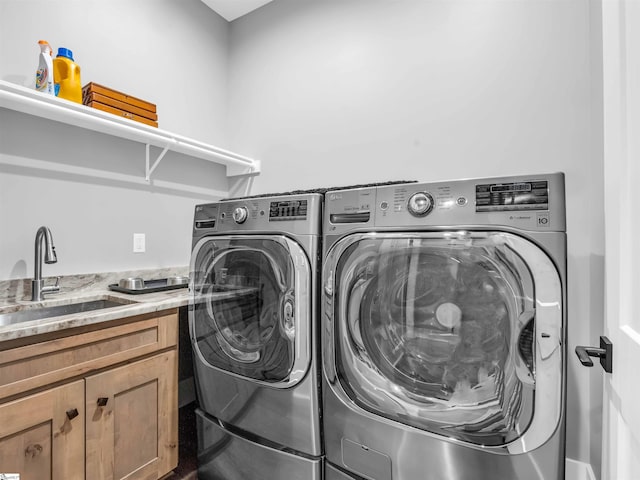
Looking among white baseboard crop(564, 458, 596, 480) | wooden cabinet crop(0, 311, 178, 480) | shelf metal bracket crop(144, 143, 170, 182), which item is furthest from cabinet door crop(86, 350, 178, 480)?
white baseboard crop(564, 458, 596, 480)

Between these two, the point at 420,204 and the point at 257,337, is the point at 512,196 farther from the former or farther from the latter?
the point at 257,337

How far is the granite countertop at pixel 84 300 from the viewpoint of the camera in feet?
3.59

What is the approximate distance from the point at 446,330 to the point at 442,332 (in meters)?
0.01

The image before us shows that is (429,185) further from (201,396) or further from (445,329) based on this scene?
(201,396)

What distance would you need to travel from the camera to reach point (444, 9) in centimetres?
184

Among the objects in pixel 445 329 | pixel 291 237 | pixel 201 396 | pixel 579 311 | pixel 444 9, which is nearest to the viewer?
pixel 445 329

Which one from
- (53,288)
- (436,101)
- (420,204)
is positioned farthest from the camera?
(436,101)

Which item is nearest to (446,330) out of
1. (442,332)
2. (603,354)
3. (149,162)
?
(442,332)

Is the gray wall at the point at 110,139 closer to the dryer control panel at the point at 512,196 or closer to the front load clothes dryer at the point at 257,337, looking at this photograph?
the front load clothes dryer at the point at 257,337

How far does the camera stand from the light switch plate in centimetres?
207

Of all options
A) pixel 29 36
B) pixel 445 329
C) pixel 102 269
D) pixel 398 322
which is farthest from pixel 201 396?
pixel 29 36

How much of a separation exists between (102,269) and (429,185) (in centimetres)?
183

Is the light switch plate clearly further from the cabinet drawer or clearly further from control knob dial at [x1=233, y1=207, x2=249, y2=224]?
control knob dial at [x1=233, y1=207, x2=249, y2=224]

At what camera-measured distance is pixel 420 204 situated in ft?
3.58
